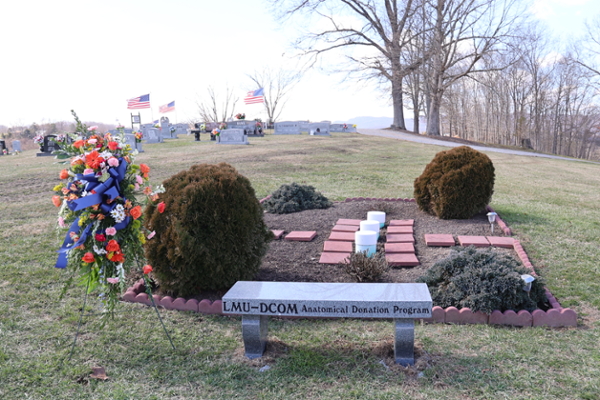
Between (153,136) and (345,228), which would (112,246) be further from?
(153,136)

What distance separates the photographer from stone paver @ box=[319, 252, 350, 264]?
554cm

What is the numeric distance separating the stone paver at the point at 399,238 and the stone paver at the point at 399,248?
17cm

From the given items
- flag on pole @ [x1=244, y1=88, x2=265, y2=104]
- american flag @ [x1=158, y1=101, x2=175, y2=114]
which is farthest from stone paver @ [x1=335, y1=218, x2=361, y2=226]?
Answer: american flag @ [x1=158, y1=101, x2=175, y2=114]

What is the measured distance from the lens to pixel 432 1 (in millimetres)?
29766

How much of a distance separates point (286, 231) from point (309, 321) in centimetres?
300

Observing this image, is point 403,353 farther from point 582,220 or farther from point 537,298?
point 582,220

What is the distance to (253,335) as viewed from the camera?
3.38 meters

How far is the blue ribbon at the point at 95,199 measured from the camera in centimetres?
318

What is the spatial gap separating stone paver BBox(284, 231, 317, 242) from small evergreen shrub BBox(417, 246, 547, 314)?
2.17 meters

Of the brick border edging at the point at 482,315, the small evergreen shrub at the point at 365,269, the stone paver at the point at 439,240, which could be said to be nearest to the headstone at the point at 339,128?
the stone paver at the point at 439,240

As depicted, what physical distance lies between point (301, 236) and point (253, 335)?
10.6ft

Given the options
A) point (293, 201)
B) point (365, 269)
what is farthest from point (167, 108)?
point (365, 269)

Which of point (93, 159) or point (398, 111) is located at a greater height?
point (398, 111)

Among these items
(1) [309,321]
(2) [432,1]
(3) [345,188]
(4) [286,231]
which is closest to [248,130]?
(2) [432,1]
